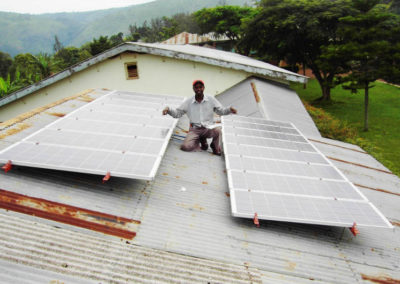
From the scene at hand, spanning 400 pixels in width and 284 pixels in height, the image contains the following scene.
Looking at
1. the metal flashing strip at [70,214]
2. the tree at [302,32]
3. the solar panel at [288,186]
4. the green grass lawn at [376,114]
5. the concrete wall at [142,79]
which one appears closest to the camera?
the metal flashing strip at [70,214]

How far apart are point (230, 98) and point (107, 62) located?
286 inches

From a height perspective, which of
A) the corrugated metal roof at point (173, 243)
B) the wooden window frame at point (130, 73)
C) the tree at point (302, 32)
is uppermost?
the tree at point (302, 32)

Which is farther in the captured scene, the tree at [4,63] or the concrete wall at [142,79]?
the tree at [4,63]

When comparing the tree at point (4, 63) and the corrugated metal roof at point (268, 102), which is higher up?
the tree at point (4, 63)

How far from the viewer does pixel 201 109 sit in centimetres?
658

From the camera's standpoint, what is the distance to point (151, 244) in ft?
11.1

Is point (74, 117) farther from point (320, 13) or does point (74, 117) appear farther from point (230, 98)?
point (320, 13)

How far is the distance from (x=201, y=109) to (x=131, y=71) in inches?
361

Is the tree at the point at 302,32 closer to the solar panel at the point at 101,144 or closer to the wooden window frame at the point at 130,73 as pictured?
the wooden window frame at the point at 130,73

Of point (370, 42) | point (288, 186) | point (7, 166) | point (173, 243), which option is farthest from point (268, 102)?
point (370, 42)

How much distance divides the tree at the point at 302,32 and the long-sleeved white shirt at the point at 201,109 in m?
18.6

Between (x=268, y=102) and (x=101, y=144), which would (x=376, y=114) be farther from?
(x=101, y=144)

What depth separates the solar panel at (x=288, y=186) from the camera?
12.9 ft

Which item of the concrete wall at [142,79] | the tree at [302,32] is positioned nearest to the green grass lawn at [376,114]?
the tree at [302,32]
